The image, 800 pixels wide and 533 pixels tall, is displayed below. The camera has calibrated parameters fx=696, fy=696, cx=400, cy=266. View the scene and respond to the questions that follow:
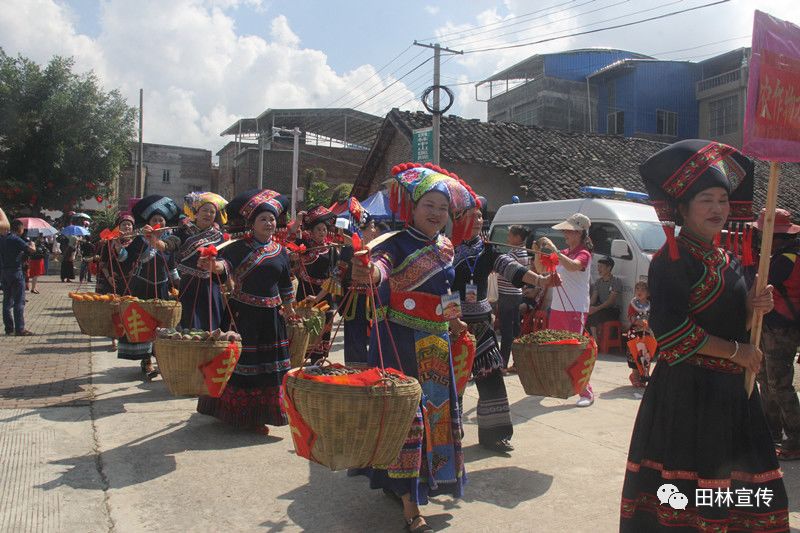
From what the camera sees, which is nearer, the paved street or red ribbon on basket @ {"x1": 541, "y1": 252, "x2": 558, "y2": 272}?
the paved street

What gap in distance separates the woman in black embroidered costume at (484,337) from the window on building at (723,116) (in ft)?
95.1

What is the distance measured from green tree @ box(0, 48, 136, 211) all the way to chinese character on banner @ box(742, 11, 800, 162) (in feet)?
90.0

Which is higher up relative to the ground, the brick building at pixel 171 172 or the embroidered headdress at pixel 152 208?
the brick building at pixel 171 172

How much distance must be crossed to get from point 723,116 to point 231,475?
105ft

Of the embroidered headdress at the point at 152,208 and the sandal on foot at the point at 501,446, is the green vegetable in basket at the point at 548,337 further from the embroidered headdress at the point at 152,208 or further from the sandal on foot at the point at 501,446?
the embroidered headdress at the point at 152,208

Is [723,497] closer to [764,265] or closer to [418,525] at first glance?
[764,265]

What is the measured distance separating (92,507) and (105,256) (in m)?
5.84

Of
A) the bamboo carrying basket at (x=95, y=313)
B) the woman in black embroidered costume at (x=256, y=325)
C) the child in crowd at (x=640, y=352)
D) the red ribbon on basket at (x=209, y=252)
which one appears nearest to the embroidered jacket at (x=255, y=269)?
the woman in black embroidered costume at (x=256, y=325)

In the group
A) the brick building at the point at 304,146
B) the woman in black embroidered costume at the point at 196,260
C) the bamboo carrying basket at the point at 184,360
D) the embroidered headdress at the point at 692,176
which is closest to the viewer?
the embroidered headdress at the point at 692,176

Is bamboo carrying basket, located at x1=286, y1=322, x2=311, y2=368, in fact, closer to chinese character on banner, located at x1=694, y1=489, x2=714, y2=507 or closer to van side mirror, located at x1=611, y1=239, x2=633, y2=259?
chinese character on banner, located at x1=694, y1=489, x2=714, y2=507

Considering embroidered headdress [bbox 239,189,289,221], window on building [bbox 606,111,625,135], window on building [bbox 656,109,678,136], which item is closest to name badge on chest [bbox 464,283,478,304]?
embroidered headdress [bbox 239,189,289,221]

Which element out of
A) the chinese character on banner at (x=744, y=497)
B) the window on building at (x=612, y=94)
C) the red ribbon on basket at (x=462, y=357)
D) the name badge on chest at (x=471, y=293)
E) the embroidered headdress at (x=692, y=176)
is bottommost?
the chinese character on banner at (x=744, y=497)

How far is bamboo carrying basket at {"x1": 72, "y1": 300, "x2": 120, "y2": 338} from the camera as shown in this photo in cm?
741

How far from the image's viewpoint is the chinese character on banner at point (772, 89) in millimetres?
3182
